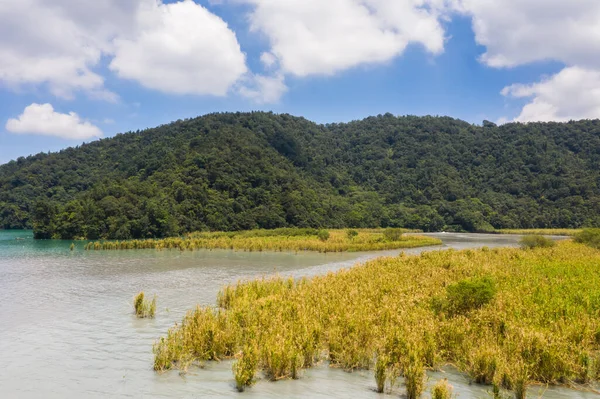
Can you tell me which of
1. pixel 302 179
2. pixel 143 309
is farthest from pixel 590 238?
pixel 302 179

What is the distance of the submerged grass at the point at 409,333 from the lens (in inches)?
410

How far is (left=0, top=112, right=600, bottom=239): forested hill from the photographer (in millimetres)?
92000

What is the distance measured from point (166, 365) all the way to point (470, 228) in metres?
124

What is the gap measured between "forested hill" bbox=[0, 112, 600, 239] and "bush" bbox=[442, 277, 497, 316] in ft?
245

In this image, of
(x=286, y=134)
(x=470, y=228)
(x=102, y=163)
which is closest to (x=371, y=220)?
(x=470, y=228)

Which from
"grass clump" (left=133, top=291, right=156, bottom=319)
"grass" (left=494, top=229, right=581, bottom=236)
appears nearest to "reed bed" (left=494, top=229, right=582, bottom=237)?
"grass" (left=494, top=229, right=581, bottom=236)

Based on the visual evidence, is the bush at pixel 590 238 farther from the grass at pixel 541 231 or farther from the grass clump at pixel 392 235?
A: the grass at pixel 541 231

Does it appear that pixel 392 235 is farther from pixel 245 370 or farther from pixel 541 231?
pixel 541 231

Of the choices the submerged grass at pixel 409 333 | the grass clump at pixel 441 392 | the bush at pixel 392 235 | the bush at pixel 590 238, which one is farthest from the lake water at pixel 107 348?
the bush at pixel 392 235

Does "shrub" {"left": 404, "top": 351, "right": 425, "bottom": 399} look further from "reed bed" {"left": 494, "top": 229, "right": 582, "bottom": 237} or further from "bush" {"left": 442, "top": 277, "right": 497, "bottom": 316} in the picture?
"reed bed" {"left": 494, "top": 229, "right": 582, "bottom": 237}

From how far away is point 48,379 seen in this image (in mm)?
10547

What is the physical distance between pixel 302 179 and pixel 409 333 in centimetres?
12283

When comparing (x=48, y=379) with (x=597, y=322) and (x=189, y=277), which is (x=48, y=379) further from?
(x=189, y=277)

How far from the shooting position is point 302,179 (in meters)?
134
